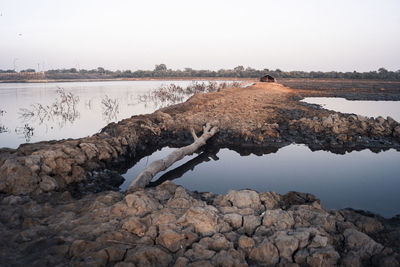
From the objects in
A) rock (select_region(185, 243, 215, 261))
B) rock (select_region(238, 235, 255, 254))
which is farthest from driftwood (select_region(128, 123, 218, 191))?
rock (select_region(238, 235, 255, 254))

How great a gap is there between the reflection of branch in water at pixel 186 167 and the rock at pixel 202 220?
120 inches

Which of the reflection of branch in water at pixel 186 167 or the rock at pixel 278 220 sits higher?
the rock at pixel 278 220

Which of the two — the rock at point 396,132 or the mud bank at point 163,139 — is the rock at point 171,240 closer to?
the mud bank at point 163,139

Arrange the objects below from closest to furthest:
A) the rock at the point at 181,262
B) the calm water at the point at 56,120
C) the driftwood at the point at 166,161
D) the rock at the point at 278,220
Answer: the rock at the point at 181,262, the rock at the point at 278,220, the driftwood at the point at 166,161, the calm water at the point at 56,120

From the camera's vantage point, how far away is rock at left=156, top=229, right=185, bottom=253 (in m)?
2.87

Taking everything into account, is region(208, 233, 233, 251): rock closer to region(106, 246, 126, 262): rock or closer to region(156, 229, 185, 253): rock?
region(156, 229, 185, 253): rock

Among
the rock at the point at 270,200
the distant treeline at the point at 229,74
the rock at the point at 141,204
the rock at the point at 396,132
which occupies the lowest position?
the rock at the point at 270,200

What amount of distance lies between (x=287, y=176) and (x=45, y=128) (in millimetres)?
9398

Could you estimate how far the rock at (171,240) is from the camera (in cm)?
287

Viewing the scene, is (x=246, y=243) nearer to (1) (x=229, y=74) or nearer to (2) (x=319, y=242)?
(2) (x=319, y=242)

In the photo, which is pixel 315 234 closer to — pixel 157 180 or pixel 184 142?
pixel 157 180

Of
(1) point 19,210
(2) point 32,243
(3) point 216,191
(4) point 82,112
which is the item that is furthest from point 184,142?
(4) point 82,112

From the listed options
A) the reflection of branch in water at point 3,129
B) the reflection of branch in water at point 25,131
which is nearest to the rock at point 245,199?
the reflection of branch in water at point 25,131

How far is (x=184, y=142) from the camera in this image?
929cm
